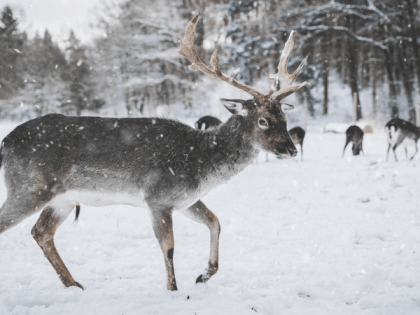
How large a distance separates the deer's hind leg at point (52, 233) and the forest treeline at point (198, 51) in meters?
16.6

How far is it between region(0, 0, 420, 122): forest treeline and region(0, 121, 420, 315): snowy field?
1489cm

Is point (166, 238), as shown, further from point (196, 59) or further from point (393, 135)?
point (393, 135)

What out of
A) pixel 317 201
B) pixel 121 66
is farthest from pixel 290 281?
pixel 121 66

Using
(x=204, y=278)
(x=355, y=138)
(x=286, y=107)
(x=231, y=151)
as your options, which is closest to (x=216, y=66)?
(x=286, y=107)

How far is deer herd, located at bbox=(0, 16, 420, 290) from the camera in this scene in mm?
3258

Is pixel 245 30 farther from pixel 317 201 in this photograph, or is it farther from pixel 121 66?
pixel 317 201

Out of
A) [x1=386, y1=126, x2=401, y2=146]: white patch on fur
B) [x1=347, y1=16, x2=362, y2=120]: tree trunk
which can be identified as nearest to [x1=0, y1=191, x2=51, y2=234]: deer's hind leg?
[x1=386, y1=126, x2=401, y2=146]: white patch on fur

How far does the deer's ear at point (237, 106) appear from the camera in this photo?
3.49m

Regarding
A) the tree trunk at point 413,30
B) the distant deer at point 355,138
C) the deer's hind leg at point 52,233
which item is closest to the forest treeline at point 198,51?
the tree trunk at point 413,30

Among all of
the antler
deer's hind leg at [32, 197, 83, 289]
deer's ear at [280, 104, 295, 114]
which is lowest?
deer's hind leg at [32, 197, 83, 289]

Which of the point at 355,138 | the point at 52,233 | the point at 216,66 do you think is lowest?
the point at 52,233

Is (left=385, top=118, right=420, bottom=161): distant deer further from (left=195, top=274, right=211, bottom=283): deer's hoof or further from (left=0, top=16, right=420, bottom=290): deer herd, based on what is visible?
(left=195, top=274, right=211, bottom=283): deer's hoof

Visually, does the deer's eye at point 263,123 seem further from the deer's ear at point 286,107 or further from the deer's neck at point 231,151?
the deer's ear at point 286,107

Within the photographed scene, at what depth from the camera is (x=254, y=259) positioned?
4.10 meters
